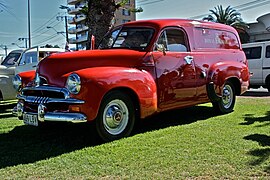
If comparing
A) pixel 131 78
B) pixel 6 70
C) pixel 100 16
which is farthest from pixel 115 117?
pixel 6 70

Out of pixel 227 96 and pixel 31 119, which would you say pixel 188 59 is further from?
pixel 31 119

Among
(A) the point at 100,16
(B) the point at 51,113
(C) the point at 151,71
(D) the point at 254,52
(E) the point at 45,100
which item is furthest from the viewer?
(D) the point at 254,52

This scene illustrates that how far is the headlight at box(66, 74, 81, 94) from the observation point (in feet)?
16.3

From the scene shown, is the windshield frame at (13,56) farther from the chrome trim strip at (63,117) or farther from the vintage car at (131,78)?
the chrome trim strip at (63,117)

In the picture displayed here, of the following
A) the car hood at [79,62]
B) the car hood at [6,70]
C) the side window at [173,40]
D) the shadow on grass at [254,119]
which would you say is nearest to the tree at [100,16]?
the car hood at [6,70]

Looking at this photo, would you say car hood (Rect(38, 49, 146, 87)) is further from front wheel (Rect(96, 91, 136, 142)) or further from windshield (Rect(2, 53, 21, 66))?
windshield (Rect(2, 53, 21, 66))

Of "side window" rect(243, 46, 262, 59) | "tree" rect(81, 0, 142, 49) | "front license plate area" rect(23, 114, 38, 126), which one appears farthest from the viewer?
"side window" rect(243, 46, 262, 59)

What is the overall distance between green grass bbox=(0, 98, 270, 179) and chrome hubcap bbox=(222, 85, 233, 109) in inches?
38.7

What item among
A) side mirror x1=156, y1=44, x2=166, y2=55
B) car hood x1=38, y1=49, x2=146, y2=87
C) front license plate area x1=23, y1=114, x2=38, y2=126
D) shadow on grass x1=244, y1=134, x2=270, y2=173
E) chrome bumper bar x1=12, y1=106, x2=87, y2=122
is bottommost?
shadow on grass x1=244, y1=134, x2=270, y2=173

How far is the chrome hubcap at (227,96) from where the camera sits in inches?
311

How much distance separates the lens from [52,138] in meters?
5.79

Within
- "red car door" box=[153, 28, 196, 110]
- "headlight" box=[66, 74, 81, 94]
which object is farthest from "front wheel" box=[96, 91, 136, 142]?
"red car door" box=[153, 28, 196, 110]

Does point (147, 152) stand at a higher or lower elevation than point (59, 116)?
lower

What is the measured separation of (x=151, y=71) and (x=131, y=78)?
627mm
